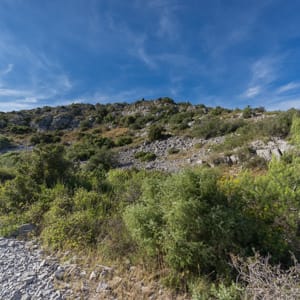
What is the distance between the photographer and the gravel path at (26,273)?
2.40 m

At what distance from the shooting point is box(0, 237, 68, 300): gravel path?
240cm

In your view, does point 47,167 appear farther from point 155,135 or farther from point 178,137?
point 155,135

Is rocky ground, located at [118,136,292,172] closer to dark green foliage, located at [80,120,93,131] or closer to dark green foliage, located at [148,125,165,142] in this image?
dark green foliage, located at [148,125,165,142]

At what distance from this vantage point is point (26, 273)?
276 cm

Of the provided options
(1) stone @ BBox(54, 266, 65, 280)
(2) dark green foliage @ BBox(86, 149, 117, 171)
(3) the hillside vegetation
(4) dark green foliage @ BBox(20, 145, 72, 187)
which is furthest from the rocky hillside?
(1) stone @ BBox(54, 266, 65, 280)

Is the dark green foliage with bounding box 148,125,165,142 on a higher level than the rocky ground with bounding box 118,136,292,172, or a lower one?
higher

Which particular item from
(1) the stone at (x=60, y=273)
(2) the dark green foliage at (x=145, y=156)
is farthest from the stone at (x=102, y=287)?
(2) the dark green foliage at (x=145, y=156)

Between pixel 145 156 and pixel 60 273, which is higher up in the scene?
pixel 145 156

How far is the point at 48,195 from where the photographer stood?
5176 mm

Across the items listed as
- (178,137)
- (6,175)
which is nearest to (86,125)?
(178,137)

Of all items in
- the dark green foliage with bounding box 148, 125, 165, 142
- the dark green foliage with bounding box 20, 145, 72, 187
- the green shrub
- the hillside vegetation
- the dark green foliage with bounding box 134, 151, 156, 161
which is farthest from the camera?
the dark green foliage with bounding box 148, 125, 165, 142

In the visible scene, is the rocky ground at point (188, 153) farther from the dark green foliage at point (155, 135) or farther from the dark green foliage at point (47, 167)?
the dark green foliage at point (47, 167)

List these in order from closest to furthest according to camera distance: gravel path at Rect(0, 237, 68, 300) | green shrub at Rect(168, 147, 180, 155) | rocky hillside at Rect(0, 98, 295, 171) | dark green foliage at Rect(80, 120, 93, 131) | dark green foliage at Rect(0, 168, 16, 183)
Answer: gravel path at Rect(0, 237, 68, 300), dark green foliage at Rect(0, 168, 16, 183), rocky hillside at Rect(0, 98, 295, 171), green shrub at Rect(168, 147, 180, 155), dark green foliage at Rect(80, 120, 93, 131)

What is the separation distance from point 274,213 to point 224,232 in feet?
2.84
